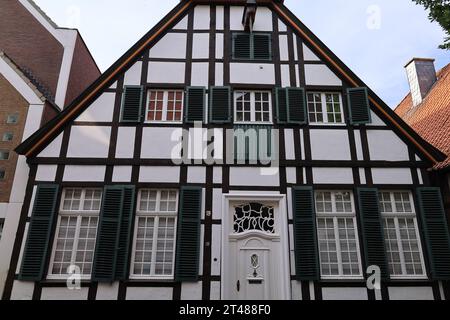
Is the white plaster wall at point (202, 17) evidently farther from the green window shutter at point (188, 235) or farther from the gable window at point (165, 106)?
the green window shutter at point (188, 235)

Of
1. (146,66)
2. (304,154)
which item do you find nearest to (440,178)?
(304,154)

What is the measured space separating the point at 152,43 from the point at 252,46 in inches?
99.8

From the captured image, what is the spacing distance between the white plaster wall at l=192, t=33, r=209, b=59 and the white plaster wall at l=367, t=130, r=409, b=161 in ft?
14.6

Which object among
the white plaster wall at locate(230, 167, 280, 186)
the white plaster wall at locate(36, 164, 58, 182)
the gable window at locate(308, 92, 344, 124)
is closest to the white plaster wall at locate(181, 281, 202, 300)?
the white plaster wall at locate(230, 167, 280, 186)

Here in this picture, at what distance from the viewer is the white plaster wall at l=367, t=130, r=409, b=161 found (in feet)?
27.3

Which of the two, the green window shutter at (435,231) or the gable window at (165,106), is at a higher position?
the gable window at (165,106)

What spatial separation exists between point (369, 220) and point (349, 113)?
2544 millimetres

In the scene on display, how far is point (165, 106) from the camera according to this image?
8.73 metres

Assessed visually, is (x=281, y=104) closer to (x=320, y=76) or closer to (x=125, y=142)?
(x=320, y=76)

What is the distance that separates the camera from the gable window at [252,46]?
912cm

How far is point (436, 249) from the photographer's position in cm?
757

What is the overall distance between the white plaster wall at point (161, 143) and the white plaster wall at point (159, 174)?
0.28m

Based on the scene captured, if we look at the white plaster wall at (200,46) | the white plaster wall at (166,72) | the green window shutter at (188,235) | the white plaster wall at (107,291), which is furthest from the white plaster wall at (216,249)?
the white plaster wall at (200,46)

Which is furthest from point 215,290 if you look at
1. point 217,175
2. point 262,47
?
point 262,47
